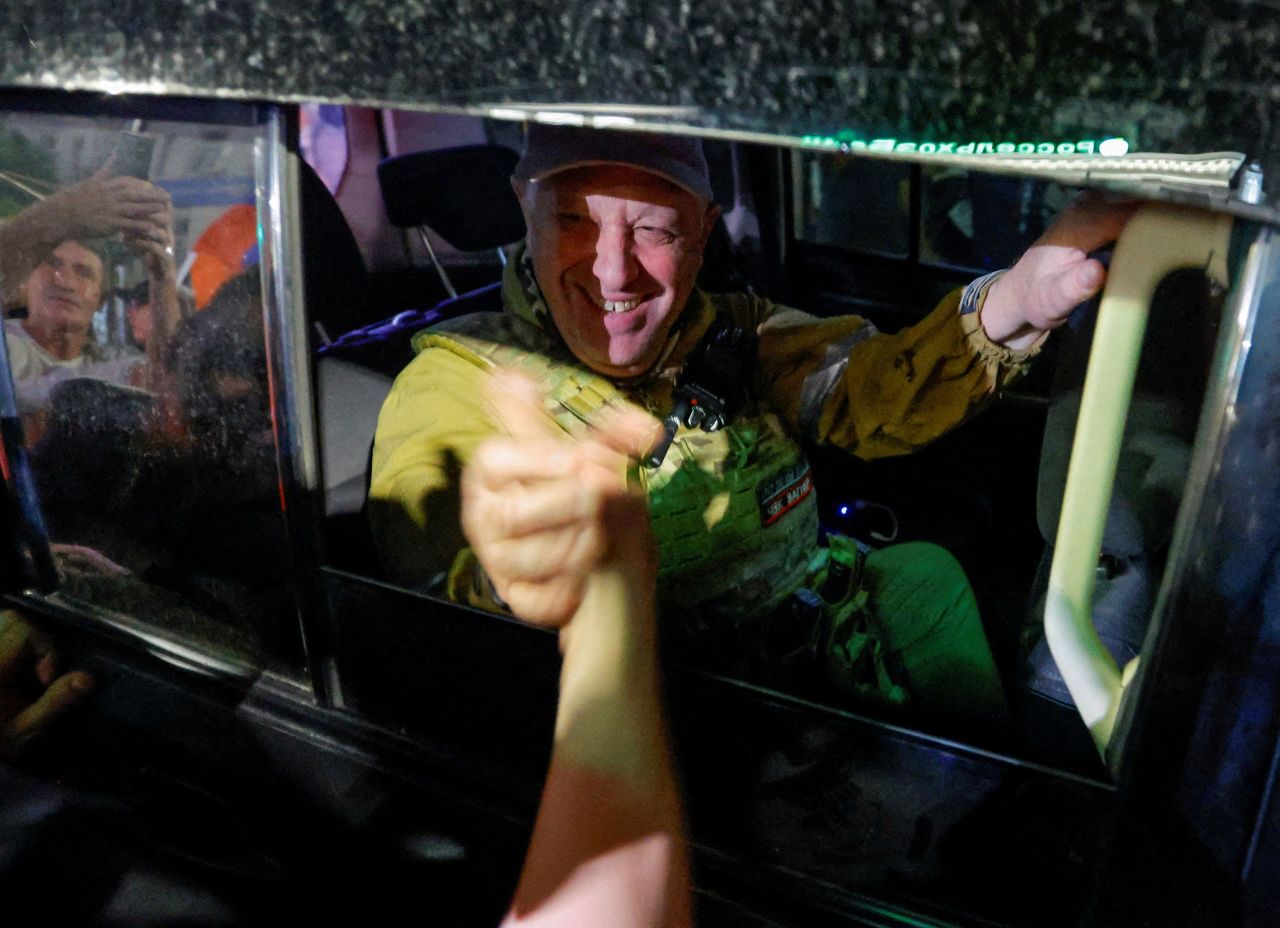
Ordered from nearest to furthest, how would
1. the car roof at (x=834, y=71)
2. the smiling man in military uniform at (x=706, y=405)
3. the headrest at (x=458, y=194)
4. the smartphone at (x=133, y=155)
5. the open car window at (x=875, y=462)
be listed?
the car roof at (x=834, y=71) → the open car window at (x=875, y=462) → the smartphone at (x=133, y=155) → the smiling man in military uniform at (x=706, y=405) → the headrest at (x=458, y=194)

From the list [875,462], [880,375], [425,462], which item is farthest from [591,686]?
[875,462]

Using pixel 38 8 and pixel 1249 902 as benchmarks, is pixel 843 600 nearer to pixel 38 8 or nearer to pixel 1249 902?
pixel 1249 902

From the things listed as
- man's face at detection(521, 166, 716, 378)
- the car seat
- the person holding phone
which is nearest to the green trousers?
the car seat

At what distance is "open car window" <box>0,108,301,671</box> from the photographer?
1268 millimetres

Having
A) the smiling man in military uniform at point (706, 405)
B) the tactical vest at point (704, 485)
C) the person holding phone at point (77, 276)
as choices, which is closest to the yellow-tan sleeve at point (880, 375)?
the smiling man in military uniform at point (706, 405)

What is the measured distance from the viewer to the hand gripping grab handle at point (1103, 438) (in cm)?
78

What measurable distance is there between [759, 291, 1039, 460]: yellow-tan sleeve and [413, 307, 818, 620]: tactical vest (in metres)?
0.11

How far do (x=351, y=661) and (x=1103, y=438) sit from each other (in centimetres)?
109

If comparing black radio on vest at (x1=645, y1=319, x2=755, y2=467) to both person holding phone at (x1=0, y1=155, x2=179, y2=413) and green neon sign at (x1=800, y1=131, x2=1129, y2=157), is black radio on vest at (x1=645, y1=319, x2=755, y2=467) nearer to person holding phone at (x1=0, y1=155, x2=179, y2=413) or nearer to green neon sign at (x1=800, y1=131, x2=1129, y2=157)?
person holding phone at (x1=0, y1=155, x2=179, y2=413)

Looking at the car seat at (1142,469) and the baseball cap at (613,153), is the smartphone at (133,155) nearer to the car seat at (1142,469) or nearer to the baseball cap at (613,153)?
the baseball cap at (613,153)

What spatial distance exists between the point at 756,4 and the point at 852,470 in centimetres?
206

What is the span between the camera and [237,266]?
128 cm

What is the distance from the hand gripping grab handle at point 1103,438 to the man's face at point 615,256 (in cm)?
95

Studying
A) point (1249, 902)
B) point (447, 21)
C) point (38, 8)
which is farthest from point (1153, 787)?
point (38, 8)
